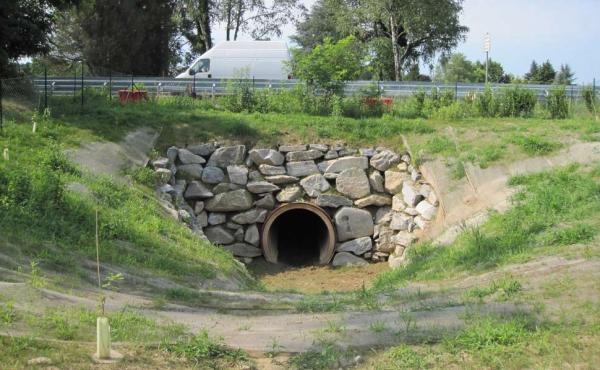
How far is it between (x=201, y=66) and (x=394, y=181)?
15586mm

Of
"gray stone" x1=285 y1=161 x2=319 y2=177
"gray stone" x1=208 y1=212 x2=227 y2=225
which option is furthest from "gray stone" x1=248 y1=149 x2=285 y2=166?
"gray stone" x1=208 y1=212 x2=227 y2=225

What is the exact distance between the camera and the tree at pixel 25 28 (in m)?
19.7

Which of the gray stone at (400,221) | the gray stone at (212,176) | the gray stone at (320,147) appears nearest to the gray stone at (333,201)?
the gray stone at (400,221)

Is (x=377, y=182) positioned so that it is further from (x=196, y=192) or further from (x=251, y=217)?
(x=196, y=192)

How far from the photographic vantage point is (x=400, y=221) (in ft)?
56.6

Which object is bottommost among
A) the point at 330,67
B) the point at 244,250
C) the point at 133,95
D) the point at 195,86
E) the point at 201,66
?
the point at 244,250

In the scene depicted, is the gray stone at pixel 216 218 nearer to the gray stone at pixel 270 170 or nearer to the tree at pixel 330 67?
the gray stone at pixel 270 170

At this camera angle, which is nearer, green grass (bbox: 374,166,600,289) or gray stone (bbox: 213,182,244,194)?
green grass (bbox: 374,166,600,289)

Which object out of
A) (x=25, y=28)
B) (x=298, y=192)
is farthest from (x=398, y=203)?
(x=25, y=28)

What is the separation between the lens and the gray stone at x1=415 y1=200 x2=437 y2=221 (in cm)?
1622

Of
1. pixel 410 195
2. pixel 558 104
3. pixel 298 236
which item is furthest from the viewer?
pixel 298 236

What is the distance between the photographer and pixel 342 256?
17.6 meters

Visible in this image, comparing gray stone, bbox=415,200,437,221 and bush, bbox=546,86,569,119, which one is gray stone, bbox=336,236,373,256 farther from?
bush, bbox=546,86,569,119

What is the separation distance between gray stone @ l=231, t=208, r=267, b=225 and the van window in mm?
14305
